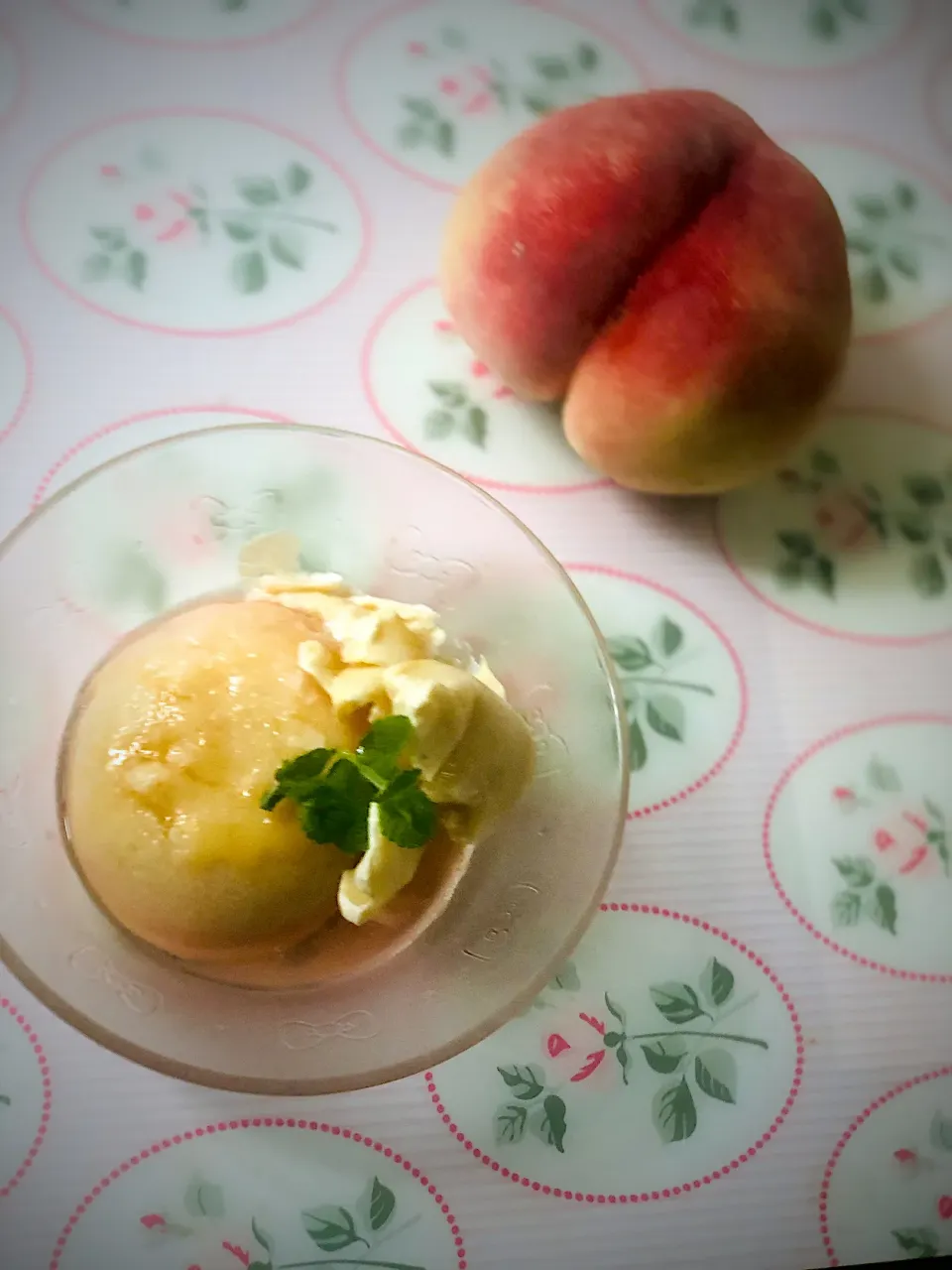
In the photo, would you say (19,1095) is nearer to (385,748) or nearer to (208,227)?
(385,748)

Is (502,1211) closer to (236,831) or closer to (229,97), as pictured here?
(236,831)

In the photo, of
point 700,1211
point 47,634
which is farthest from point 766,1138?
point 47,634

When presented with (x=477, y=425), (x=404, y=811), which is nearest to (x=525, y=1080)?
(x=404, y=811)

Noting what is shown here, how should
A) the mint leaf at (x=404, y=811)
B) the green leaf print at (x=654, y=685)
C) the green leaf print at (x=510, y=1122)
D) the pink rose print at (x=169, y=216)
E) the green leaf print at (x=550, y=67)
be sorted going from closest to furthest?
1. the mint leaf at (x=404, y=811)
2. the green leaf print at (x=510, y=1122)
3. the green leaf print at (x=654, y=685)
4. the pink rose print at (x=169, y=216)
5. the green leaf print at (x=550, y=67)

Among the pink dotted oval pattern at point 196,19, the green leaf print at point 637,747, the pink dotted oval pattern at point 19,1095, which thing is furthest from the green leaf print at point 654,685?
the pink dotted oval pattern at point 196,19

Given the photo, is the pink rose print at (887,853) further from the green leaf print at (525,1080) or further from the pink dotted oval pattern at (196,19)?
the pink dotted oval pattern at (196,19)

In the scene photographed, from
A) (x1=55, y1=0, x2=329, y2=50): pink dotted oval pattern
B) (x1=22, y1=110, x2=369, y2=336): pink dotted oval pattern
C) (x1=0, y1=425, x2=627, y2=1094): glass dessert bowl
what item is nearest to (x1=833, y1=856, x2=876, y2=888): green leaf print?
(x1=0, y1=425, x2=627, y2=1094): glass dessert bowl
